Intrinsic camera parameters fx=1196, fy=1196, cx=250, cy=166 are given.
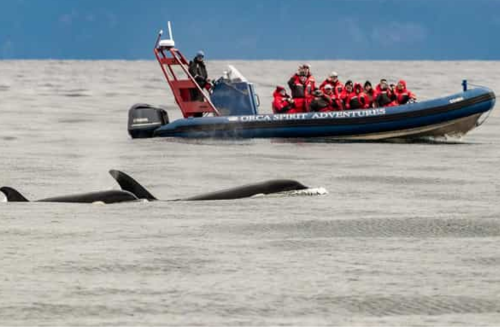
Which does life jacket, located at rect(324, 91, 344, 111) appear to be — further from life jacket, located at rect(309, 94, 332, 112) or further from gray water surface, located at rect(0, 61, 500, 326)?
Answer: gray water surface, located at rect(0, 61, 500, 326)

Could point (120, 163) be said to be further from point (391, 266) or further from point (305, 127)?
point (391, 266)

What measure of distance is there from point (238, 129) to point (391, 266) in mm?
19791

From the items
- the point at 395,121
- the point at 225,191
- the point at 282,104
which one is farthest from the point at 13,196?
the point at 282,104

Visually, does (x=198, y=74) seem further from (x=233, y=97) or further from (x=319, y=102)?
(x=319, y=102)

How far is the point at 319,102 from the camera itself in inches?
1129

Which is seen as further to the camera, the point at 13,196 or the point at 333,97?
the point at 333,97

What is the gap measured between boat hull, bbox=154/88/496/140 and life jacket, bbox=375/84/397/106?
0.87m

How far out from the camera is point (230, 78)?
97.6ft

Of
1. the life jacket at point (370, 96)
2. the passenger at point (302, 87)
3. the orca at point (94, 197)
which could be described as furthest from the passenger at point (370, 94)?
the orca at point (94, 197)

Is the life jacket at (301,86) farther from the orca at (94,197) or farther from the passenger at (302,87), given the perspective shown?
the orca at (94,197)

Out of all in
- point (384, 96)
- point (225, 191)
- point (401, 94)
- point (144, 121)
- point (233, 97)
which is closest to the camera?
point (225, 191)

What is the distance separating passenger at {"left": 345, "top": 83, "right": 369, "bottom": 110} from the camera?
92.4ft

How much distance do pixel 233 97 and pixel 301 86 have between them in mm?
1954
